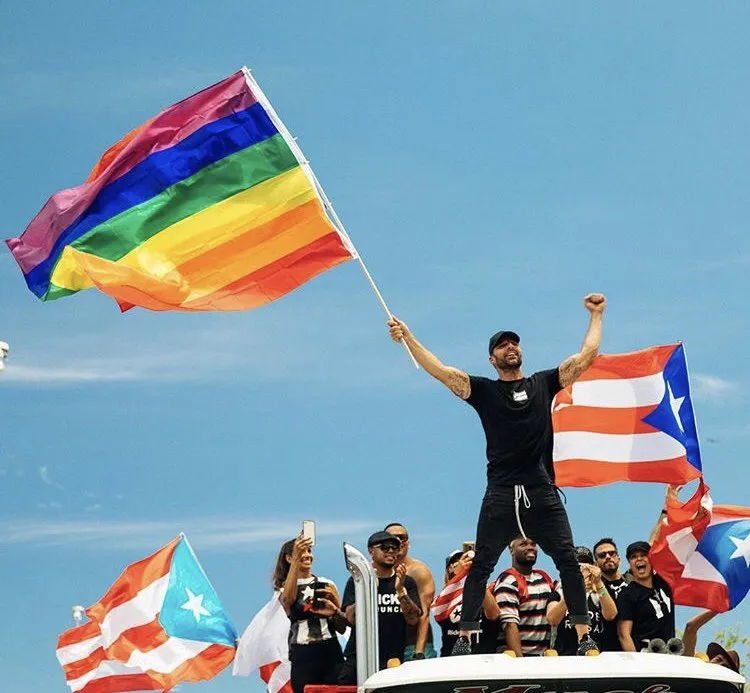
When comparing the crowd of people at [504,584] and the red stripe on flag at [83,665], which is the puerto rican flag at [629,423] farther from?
the red stripe on flag at [83,665]

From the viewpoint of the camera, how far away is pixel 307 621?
10.7 m

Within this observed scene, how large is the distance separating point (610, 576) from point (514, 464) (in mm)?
2292

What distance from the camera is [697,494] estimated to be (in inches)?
577

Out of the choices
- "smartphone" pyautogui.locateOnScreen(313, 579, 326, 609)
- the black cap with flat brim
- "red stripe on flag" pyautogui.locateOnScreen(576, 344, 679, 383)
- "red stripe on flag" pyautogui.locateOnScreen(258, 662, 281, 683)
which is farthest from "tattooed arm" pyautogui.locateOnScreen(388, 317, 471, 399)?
"red stripe on flag" pyautogui.locateOnScreen(258, 662, 281, 683)

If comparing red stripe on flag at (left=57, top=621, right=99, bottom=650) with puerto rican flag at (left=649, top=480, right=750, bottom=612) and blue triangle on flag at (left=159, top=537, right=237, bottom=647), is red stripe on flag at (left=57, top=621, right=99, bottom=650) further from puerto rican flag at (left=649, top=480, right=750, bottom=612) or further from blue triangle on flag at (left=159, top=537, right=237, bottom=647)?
puerto rican flag at (left=649, top=480, right=750, bottom=612)

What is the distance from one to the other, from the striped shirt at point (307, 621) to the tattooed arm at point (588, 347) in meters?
2.53

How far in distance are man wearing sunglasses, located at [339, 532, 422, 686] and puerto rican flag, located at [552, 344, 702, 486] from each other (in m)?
4.95

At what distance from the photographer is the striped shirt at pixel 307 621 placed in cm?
1065

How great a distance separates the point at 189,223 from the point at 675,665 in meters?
6.47

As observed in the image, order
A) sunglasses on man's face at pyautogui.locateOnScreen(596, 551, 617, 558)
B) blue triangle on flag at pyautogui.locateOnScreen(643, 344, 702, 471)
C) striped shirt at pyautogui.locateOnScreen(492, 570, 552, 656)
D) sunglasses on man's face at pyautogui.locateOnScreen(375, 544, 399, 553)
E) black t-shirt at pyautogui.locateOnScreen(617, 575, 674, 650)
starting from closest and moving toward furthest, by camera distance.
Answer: striped shirt at pyautogui.locateOnScreen(492, 570, 552, 656), sunglasses on man's face at pyautogui.locateOnScreen(375, 544, 399, 553), black t-shirt at pyautogui.locateOnScreen(617, 575, 674, 650), sunglasses on man's face at pyautogui.locateOnScreen(596, 551, 617, 558), blue triangle on flag at pyautogui.locateOnScreen(643, 344, 702, 471)

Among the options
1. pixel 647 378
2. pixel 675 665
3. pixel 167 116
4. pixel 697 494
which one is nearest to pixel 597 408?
pixel 647 378

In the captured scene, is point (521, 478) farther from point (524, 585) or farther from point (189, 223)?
point (189, 223)

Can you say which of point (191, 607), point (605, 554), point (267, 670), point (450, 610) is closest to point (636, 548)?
point (605, 554)

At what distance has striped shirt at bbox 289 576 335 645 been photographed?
1065cm
